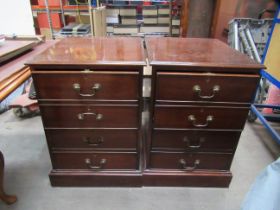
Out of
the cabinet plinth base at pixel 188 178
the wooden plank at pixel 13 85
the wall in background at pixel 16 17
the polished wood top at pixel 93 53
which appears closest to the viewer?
the wooden plank at pixel 13 85

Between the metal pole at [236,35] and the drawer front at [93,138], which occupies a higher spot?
the metal pole at [236,35]

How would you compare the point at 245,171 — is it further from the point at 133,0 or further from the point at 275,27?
the point at 133,0

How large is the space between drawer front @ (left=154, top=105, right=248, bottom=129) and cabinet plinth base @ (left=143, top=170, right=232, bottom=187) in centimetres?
33

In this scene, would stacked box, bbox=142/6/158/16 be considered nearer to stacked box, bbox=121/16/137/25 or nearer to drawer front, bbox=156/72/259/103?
stacked box, bbox=121/16/137/25

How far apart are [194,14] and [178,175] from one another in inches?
63.6

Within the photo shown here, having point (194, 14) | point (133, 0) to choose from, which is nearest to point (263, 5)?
point (194, 14)

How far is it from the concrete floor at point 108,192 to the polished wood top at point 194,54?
2.58ft

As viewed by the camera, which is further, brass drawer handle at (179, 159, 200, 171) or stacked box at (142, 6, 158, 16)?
stacked box at (142, 6, 158, 16)

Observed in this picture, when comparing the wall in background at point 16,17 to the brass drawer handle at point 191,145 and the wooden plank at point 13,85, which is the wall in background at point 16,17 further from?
the brass drawer handle at point 191,145

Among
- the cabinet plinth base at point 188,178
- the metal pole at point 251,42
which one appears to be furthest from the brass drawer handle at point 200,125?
the metal pole at point 251,42

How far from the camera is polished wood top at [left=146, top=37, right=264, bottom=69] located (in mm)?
930

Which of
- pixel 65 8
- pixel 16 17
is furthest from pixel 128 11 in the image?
pixel 16 17

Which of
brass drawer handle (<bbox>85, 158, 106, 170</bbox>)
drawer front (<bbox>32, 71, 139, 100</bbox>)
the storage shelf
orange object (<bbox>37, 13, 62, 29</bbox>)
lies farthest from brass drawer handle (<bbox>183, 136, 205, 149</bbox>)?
orange object (<bbox>37, 13, 62, 29</bbox>)

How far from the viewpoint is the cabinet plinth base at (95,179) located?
1.23 metres
